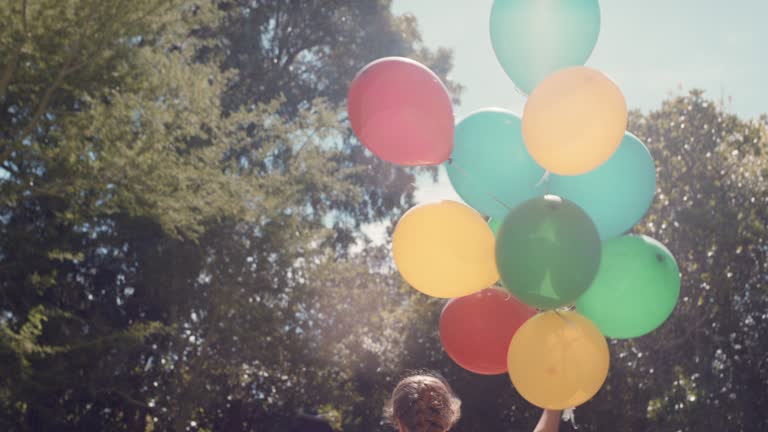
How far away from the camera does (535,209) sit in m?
2.35

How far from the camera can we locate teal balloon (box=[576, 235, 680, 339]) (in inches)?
97.8

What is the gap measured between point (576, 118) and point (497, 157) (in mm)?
430

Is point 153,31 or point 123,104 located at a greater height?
point 153,31

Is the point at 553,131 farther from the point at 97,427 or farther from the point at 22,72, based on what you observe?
the point at 97,427

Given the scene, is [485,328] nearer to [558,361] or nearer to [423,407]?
[558,361]

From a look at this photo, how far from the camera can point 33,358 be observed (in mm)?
7676

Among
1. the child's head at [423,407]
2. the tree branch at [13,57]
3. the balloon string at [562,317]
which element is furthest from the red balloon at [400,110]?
the tree branch at [13,57]

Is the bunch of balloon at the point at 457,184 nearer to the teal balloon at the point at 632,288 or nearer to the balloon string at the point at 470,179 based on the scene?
the balloon string at the point at 470,179

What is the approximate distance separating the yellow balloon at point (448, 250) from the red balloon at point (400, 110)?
0.83 ft

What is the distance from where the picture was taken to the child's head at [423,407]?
1996 mm

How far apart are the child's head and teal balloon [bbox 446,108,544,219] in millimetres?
962

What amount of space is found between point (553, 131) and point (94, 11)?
4.59 meters

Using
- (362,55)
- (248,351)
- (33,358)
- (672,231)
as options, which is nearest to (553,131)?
(672,231)

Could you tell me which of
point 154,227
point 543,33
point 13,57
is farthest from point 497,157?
point 154,227
